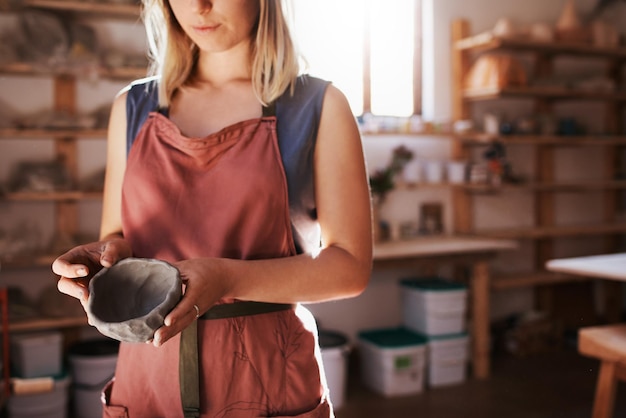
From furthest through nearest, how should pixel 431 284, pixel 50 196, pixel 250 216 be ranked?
pixel 431 284
pixel 50 196
pixel 250 216

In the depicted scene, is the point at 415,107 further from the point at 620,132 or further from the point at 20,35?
the point at 20,35

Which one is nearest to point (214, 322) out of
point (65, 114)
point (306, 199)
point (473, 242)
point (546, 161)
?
point (306, 199)

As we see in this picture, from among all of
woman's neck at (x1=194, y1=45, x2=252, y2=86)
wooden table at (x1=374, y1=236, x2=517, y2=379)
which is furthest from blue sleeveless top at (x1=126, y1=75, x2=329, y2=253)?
wooden table at (x1=374, y1=236, x2=517, y2=379)

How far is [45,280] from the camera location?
13.0ft

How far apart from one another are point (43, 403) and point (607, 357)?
2670 millimetres

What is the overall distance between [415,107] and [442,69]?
0.33 metres

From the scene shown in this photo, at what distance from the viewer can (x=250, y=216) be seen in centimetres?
110

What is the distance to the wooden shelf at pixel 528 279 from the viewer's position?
486 centimetres

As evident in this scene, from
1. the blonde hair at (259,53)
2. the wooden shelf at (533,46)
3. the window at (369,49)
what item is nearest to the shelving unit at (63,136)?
the window at (369,49)

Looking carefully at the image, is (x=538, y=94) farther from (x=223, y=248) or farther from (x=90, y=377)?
(x=223, y=248)

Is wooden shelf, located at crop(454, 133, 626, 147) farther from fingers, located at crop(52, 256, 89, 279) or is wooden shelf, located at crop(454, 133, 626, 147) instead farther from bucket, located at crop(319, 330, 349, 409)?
fingers, located at crop(52, 256, 89, 279)

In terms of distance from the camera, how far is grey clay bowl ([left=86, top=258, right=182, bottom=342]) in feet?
2.83

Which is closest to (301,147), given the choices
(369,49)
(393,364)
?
(393,364)

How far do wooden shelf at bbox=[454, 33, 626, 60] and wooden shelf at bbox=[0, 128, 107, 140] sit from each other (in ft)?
8.53
